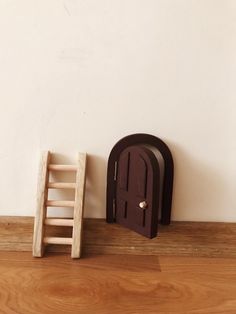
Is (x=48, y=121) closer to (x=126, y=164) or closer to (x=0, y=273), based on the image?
(x=126, y=164)

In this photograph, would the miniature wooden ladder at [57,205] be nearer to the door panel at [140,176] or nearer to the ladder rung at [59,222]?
the ladder rung at [59,222]

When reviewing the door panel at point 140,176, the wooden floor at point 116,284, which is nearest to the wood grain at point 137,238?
the wooden floor at point 116,284

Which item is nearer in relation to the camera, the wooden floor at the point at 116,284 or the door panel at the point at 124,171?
the wooden floor at the point at 116,284

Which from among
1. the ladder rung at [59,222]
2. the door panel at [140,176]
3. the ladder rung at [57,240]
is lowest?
the ladder rung at [57,240]

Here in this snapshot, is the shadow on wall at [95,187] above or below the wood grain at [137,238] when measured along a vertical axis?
above

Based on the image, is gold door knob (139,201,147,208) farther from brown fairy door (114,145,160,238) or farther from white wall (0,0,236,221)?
white wall (0,0,236,221)

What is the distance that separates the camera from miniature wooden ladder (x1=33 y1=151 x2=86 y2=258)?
0.63 m

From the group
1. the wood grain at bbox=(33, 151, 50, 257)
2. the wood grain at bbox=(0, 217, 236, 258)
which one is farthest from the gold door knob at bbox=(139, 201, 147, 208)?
the wood grain at bbox=(33, 151, 50, 257)

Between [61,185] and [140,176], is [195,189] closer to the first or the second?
[140,176]

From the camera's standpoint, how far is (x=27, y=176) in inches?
26.8

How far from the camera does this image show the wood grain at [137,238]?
657 millimetres

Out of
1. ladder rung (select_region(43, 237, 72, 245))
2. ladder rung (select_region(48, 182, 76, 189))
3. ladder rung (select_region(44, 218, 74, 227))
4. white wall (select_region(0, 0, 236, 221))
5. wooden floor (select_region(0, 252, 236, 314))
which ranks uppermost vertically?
white wall (select_region(0, 0, 236, 221))

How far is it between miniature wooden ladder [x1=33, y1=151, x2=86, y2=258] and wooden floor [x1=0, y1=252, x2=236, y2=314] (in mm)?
35

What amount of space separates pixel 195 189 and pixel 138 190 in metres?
0.16
